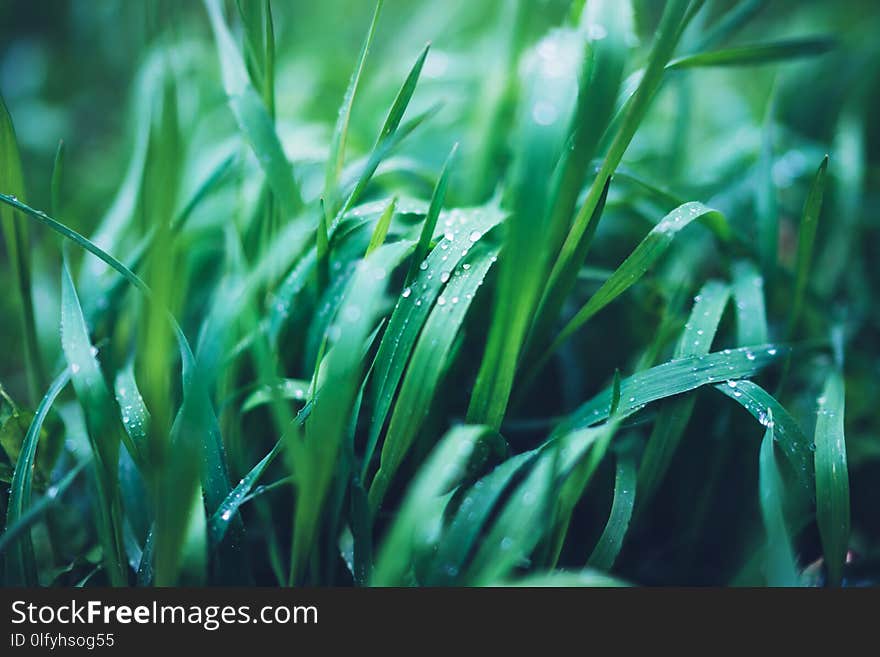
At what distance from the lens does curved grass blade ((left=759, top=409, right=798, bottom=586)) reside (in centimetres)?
54

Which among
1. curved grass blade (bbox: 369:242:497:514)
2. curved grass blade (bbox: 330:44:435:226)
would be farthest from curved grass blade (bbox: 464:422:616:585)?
curved grass blade (bbox: 330:44:435:226)

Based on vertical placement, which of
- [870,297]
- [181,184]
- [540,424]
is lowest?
[540,424]

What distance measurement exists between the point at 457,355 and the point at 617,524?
9.3 inches

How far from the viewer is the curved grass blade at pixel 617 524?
60 centimetres

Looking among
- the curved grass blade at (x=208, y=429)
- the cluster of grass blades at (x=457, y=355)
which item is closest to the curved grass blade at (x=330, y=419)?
the cluster of grass blades at (x=457, y=355)

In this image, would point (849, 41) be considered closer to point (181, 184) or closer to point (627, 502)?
point (627, 502)

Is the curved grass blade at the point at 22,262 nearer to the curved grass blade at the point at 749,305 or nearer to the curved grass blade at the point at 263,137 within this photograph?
the curved grass blade at the point at 263,137

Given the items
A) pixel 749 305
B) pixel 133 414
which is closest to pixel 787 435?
pixel 749 305

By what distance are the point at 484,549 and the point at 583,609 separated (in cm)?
10

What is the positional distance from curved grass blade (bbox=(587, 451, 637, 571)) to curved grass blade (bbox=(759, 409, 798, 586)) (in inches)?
4.7

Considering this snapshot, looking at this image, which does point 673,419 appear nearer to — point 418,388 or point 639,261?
point 639,261

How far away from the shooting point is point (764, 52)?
71 cm

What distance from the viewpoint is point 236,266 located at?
0.75m

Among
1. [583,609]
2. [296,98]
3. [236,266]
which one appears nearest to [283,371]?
[236,266]
